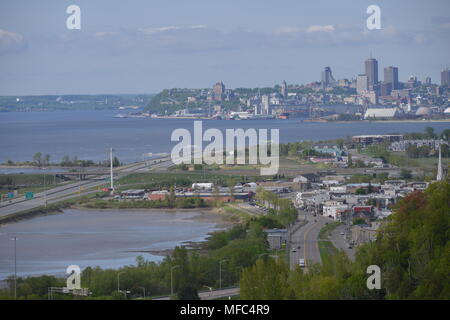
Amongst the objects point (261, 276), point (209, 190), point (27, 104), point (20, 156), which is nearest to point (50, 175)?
point (209, 190)

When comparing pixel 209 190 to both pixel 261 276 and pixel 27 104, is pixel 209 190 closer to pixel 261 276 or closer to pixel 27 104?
pixel 261 276

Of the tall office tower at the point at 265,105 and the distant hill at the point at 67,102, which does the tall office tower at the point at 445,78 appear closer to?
the tall office tower at the point at 265,105

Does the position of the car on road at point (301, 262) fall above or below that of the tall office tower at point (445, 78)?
below

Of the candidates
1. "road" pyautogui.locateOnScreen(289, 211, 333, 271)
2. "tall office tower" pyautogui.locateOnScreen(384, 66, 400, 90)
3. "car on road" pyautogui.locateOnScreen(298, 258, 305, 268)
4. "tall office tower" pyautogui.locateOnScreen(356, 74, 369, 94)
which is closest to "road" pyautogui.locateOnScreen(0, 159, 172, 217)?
"road" pyautogui.locateOnScreen(289, 211, 333, 271)

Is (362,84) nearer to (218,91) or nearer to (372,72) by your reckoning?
(372,72)

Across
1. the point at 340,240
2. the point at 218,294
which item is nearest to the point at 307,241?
the point at 340,240

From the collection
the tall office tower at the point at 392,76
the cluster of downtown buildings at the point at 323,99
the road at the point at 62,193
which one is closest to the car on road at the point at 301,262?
the road at the point at 62,193
